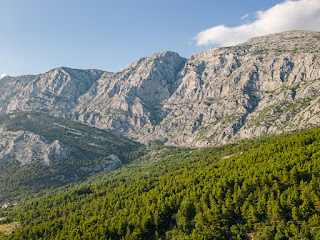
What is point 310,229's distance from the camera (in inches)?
2894

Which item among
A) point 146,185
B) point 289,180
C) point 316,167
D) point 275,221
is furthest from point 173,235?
point 146,185

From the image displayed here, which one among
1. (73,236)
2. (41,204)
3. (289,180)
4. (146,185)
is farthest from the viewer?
(41,204)

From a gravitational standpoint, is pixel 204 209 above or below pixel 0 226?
above

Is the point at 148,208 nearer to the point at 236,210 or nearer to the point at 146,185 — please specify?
the point at 236,210

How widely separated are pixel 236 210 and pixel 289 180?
2824cm

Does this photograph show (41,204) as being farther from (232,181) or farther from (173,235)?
(232,181)

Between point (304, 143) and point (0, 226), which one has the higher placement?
point (304, 143)

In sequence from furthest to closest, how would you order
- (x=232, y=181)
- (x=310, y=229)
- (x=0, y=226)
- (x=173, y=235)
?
(x=0, y=226)
(x=232, y=181)
(x=173, y=235)
(x=310, y=229)

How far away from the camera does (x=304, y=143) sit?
497ft

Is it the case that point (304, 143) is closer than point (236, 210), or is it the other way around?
point (236, 210)

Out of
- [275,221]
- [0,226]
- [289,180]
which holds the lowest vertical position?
[0,226]

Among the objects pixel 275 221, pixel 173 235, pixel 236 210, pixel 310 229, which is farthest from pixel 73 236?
pixel 310 229

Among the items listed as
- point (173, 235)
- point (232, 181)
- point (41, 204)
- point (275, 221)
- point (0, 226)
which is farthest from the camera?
point (41, 204)

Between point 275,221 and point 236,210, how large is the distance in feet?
51.5
